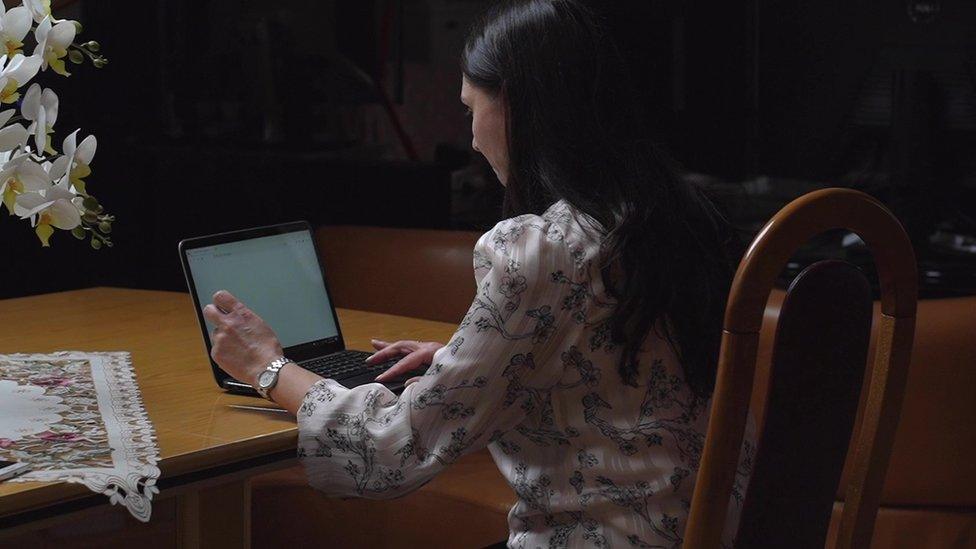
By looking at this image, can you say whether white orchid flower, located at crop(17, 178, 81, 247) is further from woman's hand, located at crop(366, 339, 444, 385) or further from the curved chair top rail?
the curved chair top rail

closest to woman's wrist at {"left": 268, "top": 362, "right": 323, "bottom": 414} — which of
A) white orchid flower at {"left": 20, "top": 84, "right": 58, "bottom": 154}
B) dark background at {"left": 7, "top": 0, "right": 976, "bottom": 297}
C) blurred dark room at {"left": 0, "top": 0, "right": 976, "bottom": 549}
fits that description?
blurred dark room at {"left": 0, "top": 0, "right": 976, "bottom": 549}

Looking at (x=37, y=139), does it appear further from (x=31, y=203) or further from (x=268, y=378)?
(x=268, y=378)

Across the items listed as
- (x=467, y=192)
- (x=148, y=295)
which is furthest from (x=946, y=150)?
(x=148, y=295)

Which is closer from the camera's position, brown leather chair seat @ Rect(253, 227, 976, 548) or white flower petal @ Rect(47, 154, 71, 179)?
white flower petal @ Rect(47, 154, 71, 179)

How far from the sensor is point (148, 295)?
2369mm

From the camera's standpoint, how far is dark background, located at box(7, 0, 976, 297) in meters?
3.17

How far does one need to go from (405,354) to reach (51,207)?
0.57 meters

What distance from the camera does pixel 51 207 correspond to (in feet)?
4.51

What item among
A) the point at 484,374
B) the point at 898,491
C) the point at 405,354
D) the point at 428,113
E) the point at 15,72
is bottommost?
the point at 898,491

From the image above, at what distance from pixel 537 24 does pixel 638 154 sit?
0.18 meters

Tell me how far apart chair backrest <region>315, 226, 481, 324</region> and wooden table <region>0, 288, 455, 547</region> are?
1.98 feet

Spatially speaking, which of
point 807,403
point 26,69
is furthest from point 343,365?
point 807,403

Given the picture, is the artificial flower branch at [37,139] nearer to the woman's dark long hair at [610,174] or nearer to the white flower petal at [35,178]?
the white flower petal at [35,178]

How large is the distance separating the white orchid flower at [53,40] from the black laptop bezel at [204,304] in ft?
1.15
